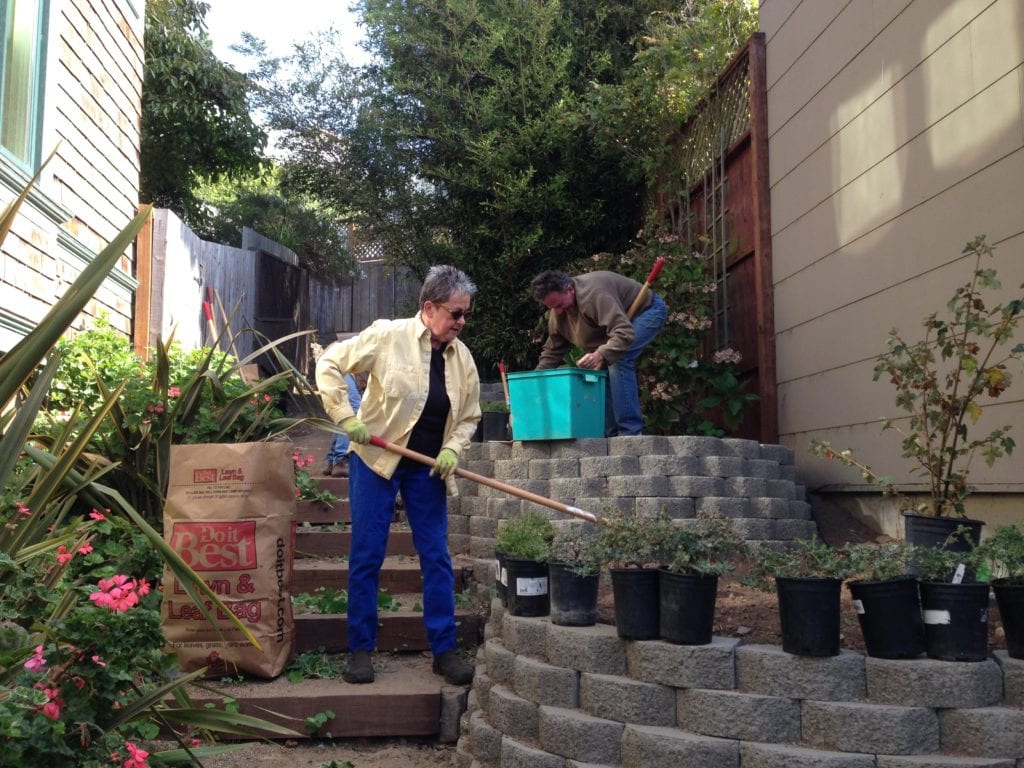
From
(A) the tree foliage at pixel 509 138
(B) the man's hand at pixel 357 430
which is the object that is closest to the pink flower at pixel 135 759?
(B) the man's hand at pixel 357 430

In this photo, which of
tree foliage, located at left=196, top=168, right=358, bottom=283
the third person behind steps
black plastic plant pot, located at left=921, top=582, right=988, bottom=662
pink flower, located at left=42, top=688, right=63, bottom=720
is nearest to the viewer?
pink flower, located at left=42, top=688, right=63, bottom=720

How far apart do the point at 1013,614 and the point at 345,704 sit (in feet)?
7.49

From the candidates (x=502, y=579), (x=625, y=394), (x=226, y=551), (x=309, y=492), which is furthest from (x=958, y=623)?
(x=309, y=492)

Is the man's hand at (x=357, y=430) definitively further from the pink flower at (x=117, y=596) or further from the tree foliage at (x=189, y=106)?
the tree foliage at (x=189, y=106)

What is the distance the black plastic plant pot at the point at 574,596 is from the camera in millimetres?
3129

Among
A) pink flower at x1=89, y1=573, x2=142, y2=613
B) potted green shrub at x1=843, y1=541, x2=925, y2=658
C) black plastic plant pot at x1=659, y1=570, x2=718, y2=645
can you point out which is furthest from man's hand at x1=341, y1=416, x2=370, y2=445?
potted green shrub at x1=843, y1=541, x2=925, y2=658

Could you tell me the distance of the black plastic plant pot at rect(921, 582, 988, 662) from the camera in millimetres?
2613

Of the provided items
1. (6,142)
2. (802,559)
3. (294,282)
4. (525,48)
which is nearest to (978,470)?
(802,559)

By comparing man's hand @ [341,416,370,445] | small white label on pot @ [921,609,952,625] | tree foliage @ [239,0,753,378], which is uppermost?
tree foliage @ [239,0,753,378]

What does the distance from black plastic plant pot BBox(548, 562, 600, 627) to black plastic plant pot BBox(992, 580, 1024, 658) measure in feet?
3.85

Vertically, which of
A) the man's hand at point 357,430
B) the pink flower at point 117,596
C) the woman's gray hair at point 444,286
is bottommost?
the pink flower at point 117,596

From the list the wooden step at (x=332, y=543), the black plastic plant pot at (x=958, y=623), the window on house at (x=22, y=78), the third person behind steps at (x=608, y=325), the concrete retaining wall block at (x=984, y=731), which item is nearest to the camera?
the concrete retaining wall block at (x=984, y=731)

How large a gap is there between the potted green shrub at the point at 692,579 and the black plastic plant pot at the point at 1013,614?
74 cm

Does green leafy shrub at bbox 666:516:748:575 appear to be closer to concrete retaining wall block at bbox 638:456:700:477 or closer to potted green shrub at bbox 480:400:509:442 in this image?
concrete retaining wall block at bbox 638:456:700:477
